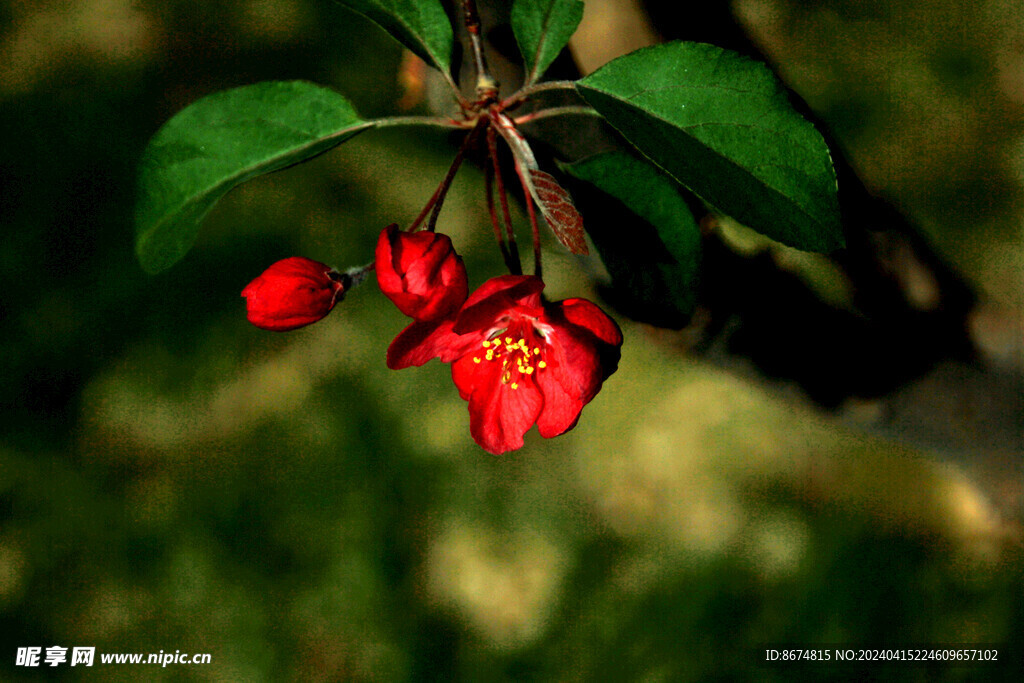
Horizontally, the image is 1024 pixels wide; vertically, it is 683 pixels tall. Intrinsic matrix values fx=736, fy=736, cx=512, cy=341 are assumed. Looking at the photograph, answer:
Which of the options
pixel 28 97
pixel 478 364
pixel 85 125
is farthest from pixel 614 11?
pixel 28 97

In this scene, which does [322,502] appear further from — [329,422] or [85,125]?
[85,125]

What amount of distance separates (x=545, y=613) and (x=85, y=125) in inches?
86.5

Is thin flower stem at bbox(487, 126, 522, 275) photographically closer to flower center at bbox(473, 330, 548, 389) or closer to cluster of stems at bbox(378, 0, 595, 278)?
cluster of stems at bbox(378, 0, 595, 278)

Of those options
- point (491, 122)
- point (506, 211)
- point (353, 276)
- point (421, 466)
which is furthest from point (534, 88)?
point (421, 466)

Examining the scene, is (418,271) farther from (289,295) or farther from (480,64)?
(480,64)

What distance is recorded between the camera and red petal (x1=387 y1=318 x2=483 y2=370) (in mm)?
691

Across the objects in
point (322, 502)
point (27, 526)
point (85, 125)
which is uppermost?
point (85, 125)

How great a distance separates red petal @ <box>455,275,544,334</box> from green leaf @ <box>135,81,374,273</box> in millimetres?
240

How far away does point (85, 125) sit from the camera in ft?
8.11

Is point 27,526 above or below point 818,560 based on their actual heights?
below

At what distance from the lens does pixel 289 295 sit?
67cm

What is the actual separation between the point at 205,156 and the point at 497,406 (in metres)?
0.39

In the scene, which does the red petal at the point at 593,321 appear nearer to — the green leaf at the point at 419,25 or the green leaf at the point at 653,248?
the green leaf at the point at 653,248

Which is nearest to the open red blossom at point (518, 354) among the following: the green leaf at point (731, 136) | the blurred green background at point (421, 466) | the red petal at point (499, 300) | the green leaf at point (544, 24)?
the red petal at point (499, 300)
